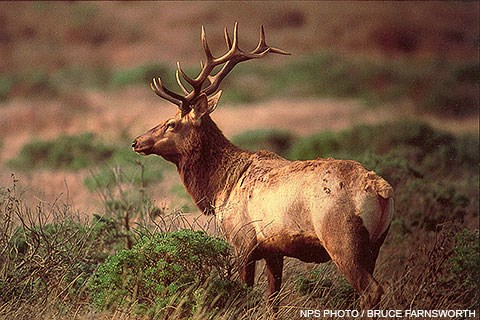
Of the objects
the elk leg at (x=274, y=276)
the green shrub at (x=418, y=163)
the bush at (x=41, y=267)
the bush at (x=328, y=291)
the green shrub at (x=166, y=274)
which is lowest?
the green shrub at (x=418, y=163)

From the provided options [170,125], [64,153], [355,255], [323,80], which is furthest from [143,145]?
[323,80]

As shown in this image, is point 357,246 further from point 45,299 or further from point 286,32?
point 286,32

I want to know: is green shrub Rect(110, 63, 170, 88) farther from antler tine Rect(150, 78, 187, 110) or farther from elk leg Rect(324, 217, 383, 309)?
elk leg Rect(324, 217, 383, 309)

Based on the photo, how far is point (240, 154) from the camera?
349 inches

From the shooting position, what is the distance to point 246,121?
30406 mm

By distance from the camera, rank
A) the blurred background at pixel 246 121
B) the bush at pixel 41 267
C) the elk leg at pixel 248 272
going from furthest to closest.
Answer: the blurred background at pixel 246 121
the elk leg at pixel 248 272
the bush at pixel 41 267

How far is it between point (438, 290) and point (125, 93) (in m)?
28.2

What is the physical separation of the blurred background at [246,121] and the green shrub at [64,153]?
0.06 metres

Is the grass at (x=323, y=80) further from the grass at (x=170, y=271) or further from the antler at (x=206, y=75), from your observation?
the antler at (x=206, y=75)

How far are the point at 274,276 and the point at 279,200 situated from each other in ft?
2.51

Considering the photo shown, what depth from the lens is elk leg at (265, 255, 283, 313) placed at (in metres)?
8.12

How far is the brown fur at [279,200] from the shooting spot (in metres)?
7.33

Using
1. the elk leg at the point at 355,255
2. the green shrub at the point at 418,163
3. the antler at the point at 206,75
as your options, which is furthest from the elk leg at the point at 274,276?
the green shrub at the point at 418,163

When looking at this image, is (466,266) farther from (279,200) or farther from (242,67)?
(242,67)
